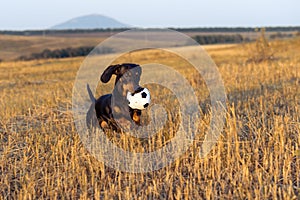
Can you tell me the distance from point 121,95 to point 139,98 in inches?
13.7

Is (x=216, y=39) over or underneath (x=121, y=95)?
over

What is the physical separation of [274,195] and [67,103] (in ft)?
16.5

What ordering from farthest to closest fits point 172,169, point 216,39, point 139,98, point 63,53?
point 216,39 < point 63,53 < point 139,98 < point 172,169

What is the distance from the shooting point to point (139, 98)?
15.0 feet

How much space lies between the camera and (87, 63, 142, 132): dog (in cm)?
475

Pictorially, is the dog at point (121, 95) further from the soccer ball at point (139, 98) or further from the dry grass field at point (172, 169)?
the dry grass field at point (172, 169)

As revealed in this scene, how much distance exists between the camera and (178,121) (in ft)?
18.6

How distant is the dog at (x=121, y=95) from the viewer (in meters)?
4.75

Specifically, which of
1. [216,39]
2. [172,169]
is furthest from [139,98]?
[216,39]

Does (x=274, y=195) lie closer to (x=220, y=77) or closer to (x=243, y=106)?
(x=243, y=106)

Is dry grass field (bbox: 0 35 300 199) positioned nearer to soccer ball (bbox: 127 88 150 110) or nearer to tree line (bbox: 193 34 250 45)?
soccer ball (bbox: 127 88 150 110)

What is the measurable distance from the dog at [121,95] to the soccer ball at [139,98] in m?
0.06

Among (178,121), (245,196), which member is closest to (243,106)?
(178,121)

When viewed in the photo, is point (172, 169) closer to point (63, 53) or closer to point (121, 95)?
point (121, 95)
